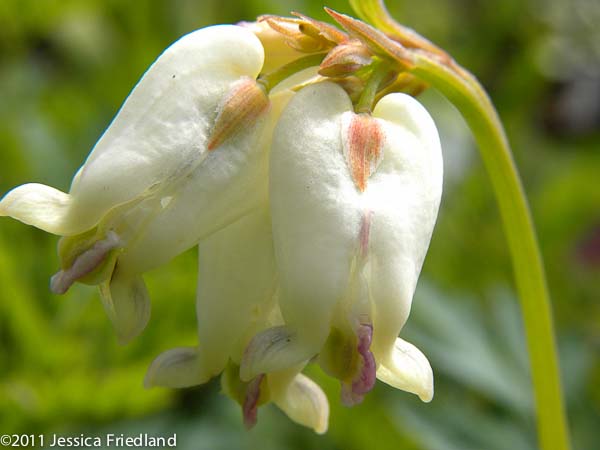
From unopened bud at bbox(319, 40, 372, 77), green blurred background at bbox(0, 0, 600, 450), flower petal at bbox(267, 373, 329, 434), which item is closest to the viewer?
unopened bud at bbox(319, 40, 372, 77)

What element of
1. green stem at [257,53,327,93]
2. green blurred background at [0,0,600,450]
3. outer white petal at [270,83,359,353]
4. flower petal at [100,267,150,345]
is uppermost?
green stem at [257,53,327,93]

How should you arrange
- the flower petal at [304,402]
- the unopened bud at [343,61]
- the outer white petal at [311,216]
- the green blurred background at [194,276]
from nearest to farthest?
the outer white petal at [311,216]
the unopened bud at [343,61]
the flower petal at [304,402]
the green blurred background at [194,276]

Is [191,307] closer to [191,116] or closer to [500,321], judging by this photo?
[500,321]

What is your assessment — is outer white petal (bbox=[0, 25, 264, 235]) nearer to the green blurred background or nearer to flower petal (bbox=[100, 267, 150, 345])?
flower petal (bbox=[100, 267, 150, 345])

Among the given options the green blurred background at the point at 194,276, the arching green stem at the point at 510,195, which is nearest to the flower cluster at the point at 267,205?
the arching green stem at the point at 510,195

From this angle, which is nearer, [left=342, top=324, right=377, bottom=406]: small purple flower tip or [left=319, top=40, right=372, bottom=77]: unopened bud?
[left=342, top=324, right=377, bottom=406]: small purple flower tip

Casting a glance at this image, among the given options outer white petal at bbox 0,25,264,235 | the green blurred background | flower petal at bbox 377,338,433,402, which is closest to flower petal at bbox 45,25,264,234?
outer white petal at bbox 0,25,264,235

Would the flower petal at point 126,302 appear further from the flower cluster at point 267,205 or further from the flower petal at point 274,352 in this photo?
the flower petal at point 274,352
